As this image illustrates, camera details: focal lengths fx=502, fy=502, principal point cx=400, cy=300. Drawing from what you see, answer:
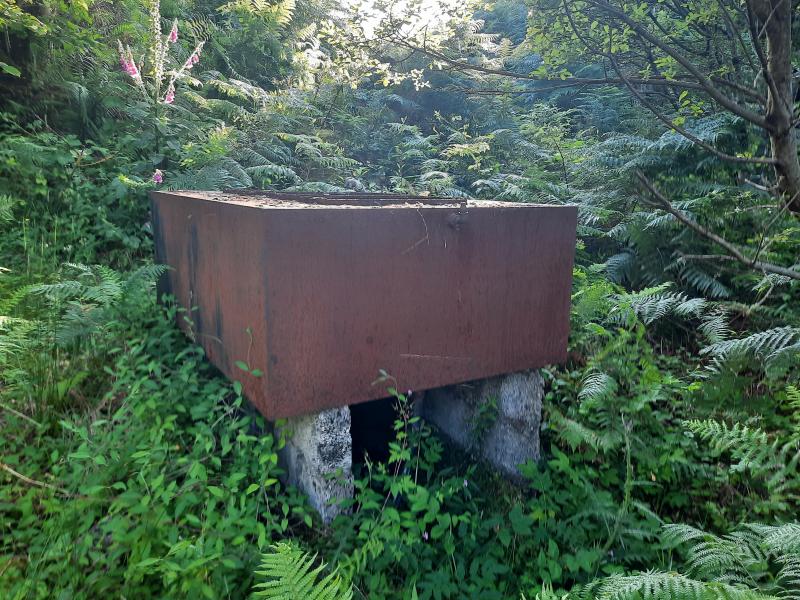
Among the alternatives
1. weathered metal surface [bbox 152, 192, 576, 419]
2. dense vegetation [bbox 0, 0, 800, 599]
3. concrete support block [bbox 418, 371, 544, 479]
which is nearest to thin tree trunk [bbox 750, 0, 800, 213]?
dense vegetation [bbox 0, 0, 800, 599]

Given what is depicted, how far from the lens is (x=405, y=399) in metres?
1.94

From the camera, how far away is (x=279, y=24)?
742 centimetres

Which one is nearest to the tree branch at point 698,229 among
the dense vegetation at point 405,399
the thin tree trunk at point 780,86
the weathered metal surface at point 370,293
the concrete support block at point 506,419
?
the dense vegetation at point 405,399

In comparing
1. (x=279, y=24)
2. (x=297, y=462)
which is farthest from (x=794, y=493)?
(x=279, y=24)

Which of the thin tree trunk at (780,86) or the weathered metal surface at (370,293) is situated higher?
the thin tree trunk at (780,86)

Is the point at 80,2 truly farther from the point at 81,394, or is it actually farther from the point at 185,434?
the point at 185,434

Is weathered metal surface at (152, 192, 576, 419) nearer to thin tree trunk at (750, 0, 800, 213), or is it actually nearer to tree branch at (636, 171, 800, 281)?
tree branch at (636, 171, 800, 281)

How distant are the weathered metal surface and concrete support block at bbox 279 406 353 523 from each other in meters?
0.09

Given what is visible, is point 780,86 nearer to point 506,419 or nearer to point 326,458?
point 506,419

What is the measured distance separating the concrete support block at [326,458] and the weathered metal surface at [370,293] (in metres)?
0.09

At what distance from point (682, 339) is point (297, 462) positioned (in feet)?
9.90

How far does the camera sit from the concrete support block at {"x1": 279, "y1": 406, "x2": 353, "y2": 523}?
1934 millimetres

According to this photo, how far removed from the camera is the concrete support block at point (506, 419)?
246cm

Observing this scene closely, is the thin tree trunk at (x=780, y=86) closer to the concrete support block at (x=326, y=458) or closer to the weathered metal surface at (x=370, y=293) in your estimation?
the weathered metal surface at (x=370, y=293)
